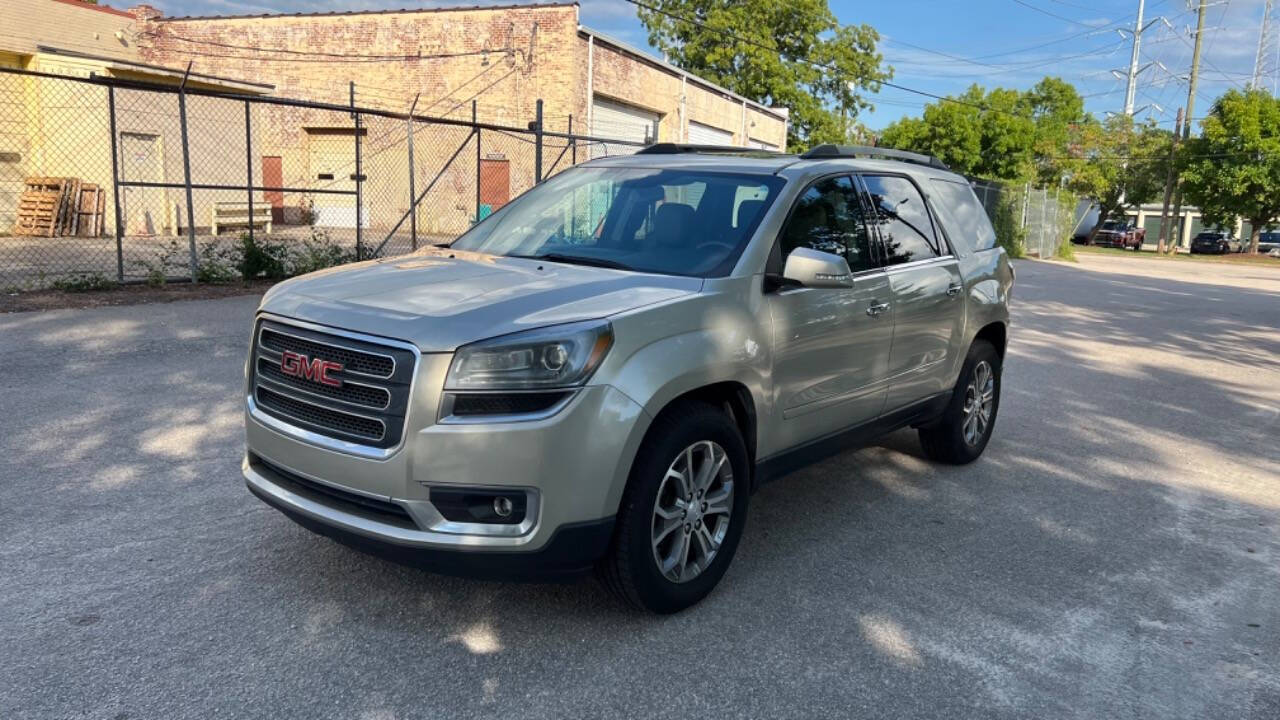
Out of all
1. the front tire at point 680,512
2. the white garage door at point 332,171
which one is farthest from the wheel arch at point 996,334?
the white garage door at point 332,171

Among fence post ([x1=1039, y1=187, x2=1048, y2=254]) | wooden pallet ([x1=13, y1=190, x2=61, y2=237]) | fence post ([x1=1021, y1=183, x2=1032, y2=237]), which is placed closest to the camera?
wooden pallet ([x1=13, y1=190, x2=61, y2=237])

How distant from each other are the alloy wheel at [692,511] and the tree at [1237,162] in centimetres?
5565

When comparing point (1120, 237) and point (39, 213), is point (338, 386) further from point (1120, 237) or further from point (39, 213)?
point (1120, 237)

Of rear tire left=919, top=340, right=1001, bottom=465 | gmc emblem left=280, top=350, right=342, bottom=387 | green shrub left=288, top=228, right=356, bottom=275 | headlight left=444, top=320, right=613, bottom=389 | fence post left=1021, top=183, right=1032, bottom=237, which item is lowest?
rear tire left=919, top=340, right=1001, bottom=465

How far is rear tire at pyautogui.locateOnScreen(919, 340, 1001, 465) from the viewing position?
19.3 feet

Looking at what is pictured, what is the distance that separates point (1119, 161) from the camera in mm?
64812

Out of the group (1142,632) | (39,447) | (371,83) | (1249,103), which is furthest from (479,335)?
(1249,103)

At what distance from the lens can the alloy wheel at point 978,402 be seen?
6.05 metres

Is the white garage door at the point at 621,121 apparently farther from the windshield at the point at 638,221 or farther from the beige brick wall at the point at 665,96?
the windshield at the point at 638,221

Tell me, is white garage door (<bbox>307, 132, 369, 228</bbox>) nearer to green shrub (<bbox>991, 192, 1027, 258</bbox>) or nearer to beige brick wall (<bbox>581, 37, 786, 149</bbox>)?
beige brick wall (<bbox>581, 37, 786, 149</bbox>)

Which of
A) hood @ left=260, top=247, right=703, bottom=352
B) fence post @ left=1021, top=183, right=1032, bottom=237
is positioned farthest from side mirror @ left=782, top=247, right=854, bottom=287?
fence post @ left=1021, top=183, right=1032, bottom=237

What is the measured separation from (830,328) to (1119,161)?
229 ft

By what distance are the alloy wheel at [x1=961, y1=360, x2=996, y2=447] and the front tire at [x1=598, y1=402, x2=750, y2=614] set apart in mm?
2622

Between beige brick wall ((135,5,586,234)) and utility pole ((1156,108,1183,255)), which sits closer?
beige brick wall ((135,5,586,234))
